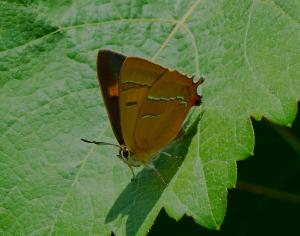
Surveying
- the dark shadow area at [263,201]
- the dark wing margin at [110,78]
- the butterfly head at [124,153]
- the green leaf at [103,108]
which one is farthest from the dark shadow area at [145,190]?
the dark shadow area at [263,201]

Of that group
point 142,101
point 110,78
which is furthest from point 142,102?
point 110,78

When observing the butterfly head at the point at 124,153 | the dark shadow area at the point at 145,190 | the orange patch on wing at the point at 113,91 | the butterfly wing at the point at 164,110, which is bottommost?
the dark shadow area at the point at 145,190

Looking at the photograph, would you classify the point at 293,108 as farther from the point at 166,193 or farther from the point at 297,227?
the point at 297,227

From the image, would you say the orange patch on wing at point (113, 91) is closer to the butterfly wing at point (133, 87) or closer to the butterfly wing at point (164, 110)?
the butterfly wing at point (133, 87)

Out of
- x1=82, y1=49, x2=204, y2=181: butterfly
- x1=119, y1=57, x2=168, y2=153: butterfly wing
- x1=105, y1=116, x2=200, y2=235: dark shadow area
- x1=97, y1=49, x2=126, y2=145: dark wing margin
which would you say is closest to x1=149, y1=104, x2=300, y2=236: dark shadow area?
x1=105, y1=116, x2=200, y2=235: dark shadow area

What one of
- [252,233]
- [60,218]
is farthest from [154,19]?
[252,233]

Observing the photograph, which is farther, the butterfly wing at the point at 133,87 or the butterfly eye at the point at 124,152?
the butterfly eye at the point at 124,152
